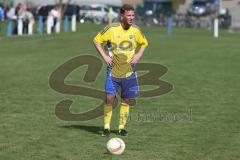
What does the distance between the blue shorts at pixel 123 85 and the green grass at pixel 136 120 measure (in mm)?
702

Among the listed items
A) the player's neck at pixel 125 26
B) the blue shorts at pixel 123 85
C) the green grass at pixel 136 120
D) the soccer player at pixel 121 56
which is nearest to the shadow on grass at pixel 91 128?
the green grass at pixel 136 120

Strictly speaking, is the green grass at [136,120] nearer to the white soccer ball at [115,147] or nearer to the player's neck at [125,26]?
the white soccer ball at [115,147]

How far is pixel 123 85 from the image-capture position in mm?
11633

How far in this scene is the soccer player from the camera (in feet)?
37.1

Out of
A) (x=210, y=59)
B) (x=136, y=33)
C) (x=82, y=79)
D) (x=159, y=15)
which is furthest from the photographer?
(x=159, y=15)

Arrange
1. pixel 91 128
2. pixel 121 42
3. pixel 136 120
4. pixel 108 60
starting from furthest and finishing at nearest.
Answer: pixel 136 120, pixel 91 128, pixel 121 42, pixel 108 60

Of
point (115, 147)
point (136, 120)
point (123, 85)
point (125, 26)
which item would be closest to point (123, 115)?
point (123, 85)

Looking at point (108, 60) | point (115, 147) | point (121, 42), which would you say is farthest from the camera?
point (121, 42)

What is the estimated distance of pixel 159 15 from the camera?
A: 263 ft

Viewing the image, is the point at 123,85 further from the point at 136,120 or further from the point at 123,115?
the point at 136,120

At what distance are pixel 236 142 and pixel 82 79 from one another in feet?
33.6

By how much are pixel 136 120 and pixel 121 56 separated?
240 centimetres

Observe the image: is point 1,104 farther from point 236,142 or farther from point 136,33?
point 236,142

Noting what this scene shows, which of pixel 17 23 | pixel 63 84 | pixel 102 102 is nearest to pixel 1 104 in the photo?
pixel 102 102
